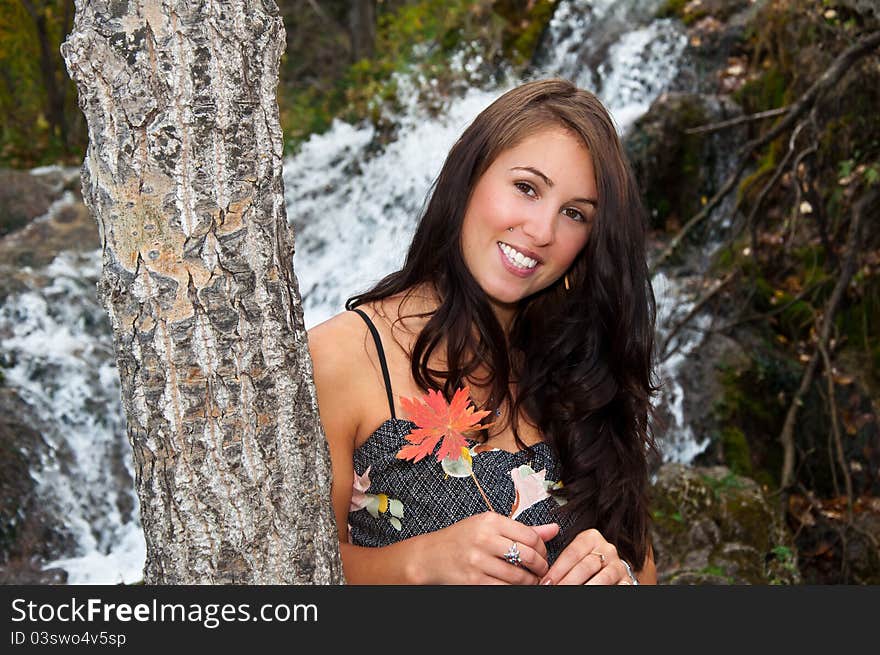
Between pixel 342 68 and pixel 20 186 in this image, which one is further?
pixel 342 68

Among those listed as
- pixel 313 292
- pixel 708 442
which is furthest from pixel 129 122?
pixel 313 292

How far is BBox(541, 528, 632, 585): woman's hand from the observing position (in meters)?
1.80

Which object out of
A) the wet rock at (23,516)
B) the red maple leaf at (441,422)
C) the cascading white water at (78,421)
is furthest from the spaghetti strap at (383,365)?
the wet rock at (23,516)

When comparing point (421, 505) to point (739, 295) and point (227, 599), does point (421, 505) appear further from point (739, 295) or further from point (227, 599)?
point (739, 295)

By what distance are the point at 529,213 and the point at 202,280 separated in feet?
2.71

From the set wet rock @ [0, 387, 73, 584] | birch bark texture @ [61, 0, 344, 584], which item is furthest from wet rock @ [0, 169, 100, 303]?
birch bark texture @ [61, 0, 344, 584]

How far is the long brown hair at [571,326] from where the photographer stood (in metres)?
2.05

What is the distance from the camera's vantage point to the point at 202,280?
55.5 inches

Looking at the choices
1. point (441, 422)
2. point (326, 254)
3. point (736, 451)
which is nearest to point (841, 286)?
point (736, 451)

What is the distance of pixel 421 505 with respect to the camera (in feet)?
6.47

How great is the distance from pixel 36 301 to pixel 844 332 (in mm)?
4824

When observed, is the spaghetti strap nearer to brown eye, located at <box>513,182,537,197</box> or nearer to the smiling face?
the smiling face

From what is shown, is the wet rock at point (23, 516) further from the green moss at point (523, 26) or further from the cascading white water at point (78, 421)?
the green moss at point (523, 26)

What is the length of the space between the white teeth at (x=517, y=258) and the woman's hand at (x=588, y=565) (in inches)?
23.3
